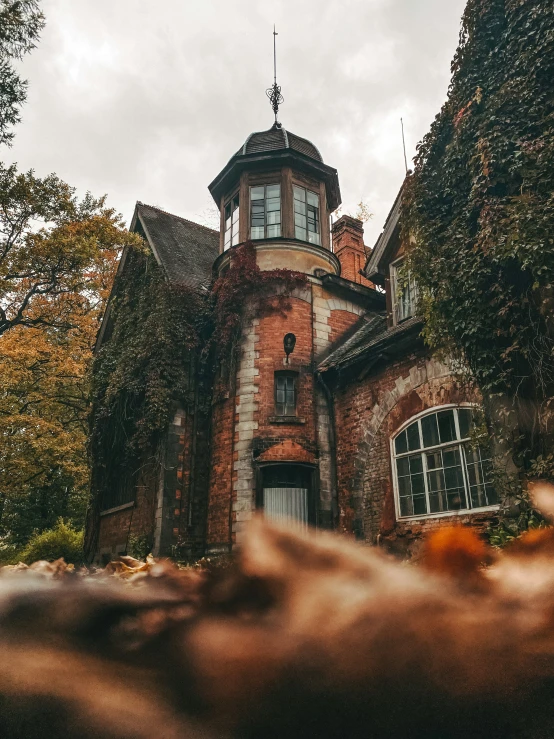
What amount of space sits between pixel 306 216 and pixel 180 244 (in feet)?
16.0

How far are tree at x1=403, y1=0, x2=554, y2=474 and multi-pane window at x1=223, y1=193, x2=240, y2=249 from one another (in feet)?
24.7

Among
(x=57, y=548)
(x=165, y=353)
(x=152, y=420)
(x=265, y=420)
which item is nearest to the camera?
(x=265, y=420)

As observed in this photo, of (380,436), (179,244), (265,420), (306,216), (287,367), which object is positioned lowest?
(380,436)

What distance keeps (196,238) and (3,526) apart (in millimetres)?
15975

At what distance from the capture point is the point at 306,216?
611 inches

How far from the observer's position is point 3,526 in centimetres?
2439

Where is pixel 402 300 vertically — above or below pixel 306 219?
below

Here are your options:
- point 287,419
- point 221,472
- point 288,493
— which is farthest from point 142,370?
point 288,493

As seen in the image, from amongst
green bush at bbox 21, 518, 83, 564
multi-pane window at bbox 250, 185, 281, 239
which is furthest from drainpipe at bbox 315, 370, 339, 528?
green bush at bbox 21, 518, 83, 564

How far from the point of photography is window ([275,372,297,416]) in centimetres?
1290

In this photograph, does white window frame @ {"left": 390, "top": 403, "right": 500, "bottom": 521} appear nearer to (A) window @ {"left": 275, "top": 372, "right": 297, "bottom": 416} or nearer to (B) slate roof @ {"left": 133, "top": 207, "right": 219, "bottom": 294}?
(A) window @ {"left": 275, "top": 372, "right": 297, "bottom": 416}

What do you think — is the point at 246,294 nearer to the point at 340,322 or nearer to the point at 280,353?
the point at 280,353

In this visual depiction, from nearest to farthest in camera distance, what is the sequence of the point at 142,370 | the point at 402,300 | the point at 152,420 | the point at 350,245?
the point at 402,300
the point at 152,420
the point at 142,370
the point at 350,245

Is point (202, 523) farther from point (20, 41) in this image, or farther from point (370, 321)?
point (20, 41)
